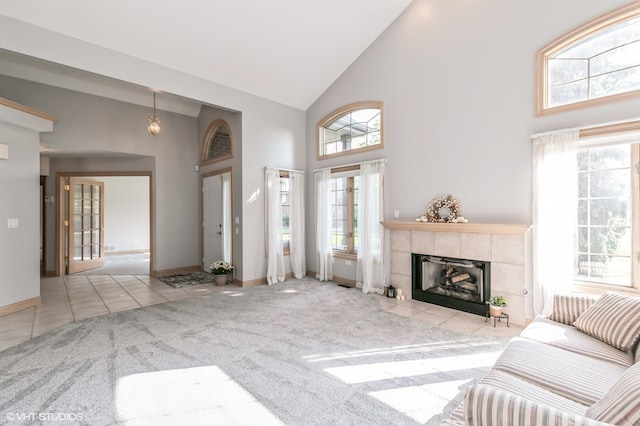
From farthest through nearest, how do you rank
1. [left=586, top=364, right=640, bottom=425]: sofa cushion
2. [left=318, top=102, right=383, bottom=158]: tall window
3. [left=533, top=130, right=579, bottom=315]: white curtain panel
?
[left=318, top=102, right=383, bottom=158]: tall window
[left=533, top=130, right=579, bottom=315]: white curtain panel
[left=586, top=364, right=640, bottom=425]: sofa cushion

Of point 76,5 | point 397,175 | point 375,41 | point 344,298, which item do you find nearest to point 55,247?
point 76,5

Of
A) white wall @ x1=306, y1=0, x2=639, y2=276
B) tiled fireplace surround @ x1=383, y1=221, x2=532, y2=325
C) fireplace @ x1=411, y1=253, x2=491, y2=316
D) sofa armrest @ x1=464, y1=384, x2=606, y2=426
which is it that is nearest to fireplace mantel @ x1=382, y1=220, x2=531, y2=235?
tiled fireplace surround @ x1=383, y1=221, x2=532, y2=325

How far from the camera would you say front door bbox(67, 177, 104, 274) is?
22.4 feet

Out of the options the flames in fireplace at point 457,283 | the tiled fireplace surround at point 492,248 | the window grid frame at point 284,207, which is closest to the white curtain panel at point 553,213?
the tiled fireplace surround at point 492,248

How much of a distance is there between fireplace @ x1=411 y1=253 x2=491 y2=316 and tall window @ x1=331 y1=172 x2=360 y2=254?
139 cm

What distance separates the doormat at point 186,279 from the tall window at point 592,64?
6.07 metres

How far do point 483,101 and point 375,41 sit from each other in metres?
2.30

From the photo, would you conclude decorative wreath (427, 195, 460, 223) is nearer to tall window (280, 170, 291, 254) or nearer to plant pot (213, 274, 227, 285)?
tall window (280, 170, 291, 254)

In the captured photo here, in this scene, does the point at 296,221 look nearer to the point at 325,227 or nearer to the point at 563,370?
the point at 325,227

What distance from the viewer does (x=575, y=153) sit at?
3246 mm

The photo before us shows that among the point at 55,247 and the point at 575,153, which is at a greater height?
the point at 575,153

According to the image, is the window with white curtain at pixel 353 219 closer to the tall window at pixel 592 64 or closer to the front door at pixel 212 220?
the front door at pixel 212 220

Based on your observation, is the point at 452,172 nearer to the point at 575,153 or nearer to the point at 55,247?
the point at 575,153

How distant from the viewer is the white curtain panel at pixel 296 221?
6.17m
